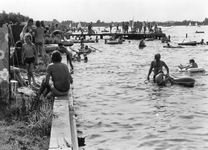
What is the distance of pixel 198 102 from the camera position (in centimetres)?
1448

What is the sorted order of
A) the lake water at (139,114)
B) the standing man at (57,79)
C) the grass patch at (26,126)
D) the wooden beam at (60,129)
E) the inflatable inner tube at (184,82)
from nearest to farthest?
the wooden beam at (60,129), the grass patch at (26,126), the lake water at (139,114), the standing man at (57,79), the inflatable inner tube at (184,82)

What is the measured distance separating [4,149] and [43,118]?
4.08 feet

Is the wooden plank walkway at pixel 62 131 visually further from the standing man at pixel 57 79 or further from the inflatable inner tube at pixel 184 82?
the inflatable inner tube at pixel 184 82

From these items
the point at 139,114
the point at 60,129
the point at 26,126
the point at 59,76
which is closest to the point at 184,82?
the point at 139,114

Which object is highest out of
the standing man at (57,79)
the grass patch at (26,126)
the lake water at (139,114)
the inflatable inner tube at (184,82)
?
the standing man at (57,79)

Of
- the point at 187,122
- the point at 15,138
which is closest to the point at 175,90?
the point at 187,122

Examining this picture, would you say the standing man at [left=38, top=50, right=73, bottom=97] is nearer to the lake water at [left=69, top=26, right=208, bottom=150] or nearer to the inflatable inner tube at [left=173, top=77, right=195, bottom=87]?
the lake water at [left=69, top=26, right=208, bottom=150]

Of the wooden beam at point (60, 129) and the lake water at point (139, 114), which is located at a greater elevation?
the wooden beam at point (60, 129)

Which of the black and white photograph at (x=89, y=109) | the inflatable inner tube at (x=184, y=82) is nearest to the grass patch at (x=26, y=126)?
the black and white photograph at (x=89, y=109)

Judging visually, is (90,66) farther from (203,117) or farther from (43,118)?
(43,118)

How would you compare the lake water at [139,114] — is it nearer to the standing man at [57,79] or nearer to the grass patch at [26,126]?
the standing man at [57,79]

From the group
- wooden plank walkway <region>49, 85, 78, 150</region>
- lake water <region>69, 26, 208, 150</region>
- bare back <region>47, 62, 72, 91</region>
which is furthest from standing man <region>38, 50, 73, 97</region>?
lake water <region>69, 26, 208, 150</region>

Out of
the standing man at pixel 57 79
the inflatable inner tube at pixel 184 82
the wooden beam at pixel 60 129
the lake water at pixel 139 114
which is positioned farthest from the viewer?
the inflatable inner tube at pixel 184 82

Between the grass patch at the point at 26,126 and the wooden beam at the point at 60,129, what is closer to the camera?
the wooden beam at the point at 60,129
